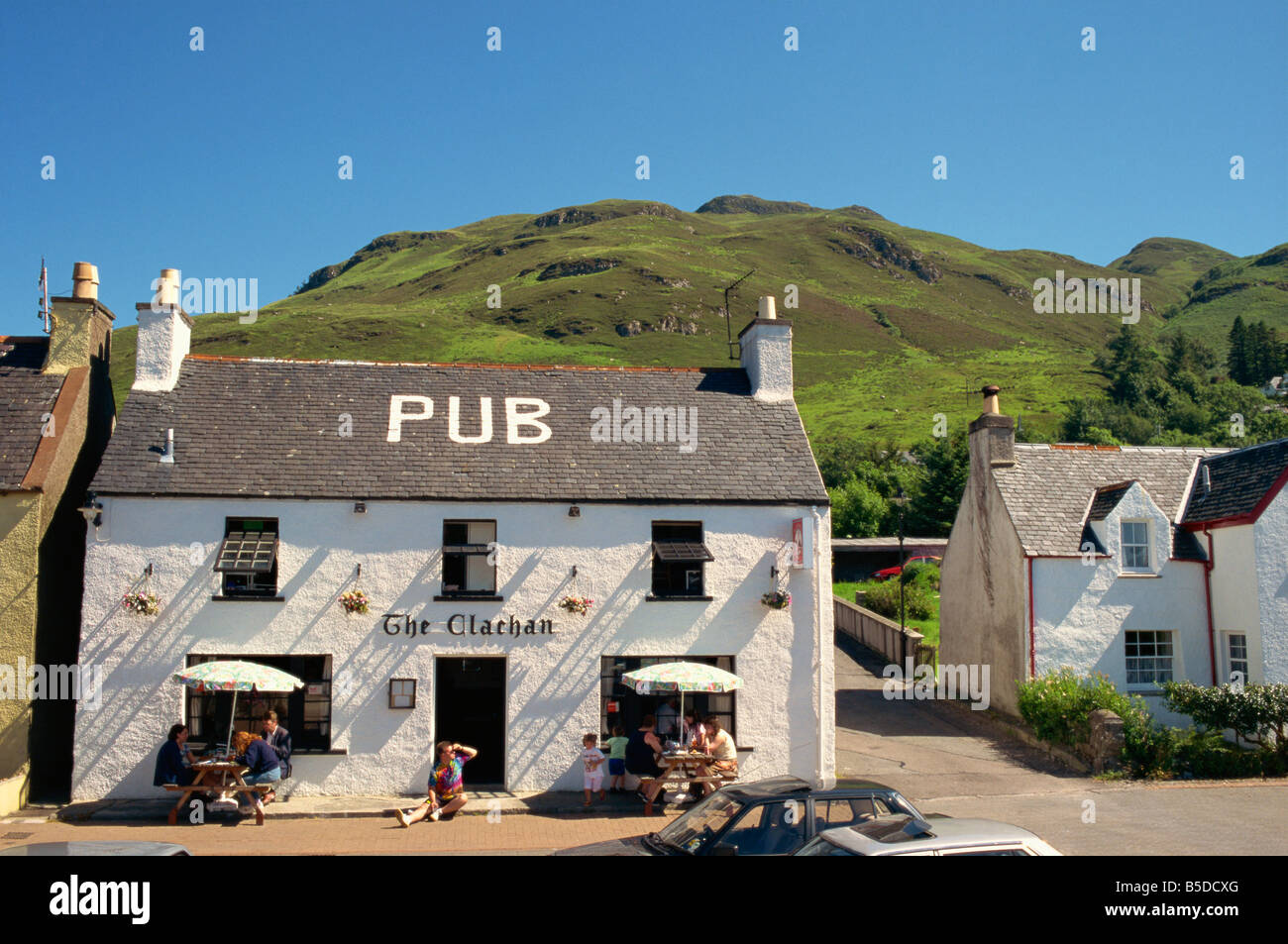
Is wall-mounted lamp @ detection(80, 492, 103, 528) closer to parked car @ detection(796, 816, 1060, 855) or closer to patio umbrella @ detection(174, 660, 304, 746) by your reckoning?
patio umbrella @ detection(174, 660, 304, 746)

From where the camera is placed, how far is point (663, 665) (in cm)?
1634

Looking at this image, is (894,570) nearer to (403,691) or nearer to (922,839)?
(403,691)

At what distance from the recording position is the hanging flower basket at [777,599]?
58.6ft

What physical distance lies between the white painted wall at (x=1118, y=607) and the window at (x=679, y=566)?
885cm

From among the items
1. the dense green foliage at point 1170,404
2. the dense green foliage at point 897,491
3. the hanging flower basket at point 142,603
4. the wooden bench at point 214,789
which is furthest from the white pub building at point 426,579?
the dense green foliage at point 1170,404

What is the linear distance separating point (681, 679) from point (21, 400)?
13.4 metres

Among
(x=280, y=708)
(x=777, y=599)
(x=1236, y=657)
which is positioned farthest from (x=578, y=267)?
(x=280, y=708)

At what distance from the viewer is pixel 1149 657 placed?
22250mm

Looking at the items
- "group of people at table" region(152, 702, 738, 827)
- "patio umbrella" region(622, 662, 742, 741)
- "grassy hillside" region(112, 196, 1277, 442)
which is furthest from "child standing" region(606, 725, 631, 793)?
"grassy hillside" region(112, 196, 1277, 442)

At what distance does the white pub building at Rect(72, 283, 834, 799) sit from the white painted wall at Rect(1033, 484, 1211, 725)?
6979 millimetres

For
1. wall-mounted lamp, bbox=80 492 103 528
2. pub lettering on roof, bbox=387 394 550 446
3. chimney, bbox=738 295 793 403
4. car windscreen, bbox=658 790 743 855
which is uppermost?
chimney, bbox=738 295 793 403

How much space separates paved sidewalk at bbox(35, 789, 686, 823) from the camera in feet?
50.9

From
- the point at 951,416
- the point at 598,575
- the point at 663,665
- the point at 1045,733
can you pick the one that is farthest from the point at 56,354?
the point at 951,416
